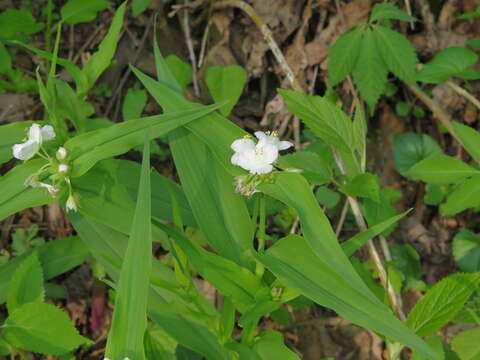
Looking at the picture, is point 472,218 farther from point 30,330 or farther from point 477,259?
point 30,330

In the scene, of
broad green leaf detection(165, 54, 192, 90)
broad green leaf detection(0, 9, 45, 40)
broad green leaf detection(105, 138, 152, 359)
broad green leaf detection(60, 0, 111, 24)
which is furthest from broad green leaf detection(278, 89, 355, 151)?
broad green leaf detection(0, 9, 45, 40)

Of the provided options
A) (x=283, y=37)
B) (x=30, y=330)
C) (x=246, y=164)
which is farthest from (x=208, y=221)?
(x=283, y=37)

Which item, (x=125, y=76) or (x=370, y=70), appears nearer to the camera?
(x=370, y=70)

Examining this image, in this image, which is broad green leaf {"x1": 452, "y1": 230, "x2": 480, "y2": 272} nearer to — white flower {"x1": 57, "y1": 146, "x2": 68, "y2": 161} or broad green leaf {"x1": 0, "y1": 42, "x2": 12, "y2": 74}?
white flower {"x1": 57, "y1": 146, "x2": 68, "y2": 161}

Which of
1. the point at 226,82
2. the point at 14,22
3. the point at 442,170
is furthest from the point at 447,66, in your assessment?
the point at 14,22

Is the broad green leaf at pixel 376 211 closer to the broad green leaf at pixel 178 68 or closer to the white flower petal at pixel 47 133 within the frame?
the broad green leaf at pixel 178 68

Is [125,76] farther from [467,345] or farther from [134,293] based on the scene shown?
[467,345]
